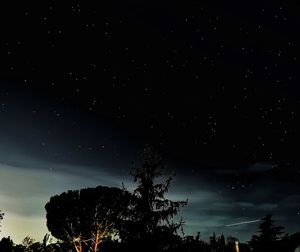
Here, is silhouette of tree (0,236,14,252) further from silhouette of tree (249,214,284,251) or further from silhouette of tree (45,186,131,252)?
silhouette of tree (249,214,284,251)

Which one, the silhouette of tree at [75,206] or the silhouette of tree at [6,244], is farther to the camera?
the silhouette of tree at [75,206]

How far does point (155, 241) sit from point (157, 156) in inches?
274

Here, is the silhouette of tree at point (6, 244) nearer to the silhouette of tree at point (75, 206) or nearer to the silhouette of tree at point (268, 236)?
the silhouette of tree at point (75, 206)

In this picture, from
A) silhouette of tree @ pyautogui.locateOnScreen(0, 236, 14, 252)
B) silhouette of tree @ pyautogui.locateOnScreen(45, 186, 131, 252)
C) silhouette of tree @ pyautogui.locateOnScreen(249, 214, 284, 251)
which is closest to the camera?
silhouette of tree @ pyautogui.locateOnScreen(249, 214, 284, 251)

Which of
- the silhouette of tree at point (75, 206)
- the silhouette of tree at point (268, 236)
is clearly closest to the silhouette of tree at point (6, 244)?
the silhouette of tree at point (75, 206)

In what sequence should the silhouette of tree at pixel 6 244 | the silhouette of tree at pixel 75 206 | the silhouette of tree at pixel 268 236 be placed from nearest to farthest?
1. the silhouette of tree at pixel 268 236
2. the silhouette of tree at pixel 6 244
3. the silhouette of tree at pixel 75 206

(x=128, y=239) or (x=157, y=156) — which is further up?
(x=157, y=156)

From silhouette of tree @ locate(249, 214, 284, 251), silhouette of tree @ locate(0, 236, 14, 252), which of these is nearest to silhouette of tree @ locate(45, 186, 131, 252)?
silhouette of tree @ locate(0, 236, 14, 252)

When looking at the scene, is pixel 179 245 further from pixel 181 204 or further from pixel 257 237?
pixel 257 237

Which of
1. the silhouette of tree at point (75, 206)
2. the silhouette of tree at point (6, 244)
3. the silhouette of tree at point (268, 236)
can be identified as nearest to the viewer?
the silhouette of tree at point (268, 236)

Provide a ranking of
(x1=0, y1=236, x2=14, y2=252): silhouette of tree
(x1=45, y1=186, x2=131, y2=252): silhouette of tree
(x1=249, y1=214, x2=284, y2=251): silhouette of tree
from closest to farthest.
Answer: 1. (x1=249, y1=214, x2=284, y2=251): silhouette of tree
2. (x1=0, y1=236, x2=14, y2=252): silhouette of tree
3. (x1=45, y1=186, x2=131, y2=252): silhouette of tree

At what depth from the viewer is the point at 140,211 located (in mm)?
28656

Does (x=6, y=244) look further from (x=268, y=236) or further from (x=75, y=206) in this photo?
(x=268, y=236)

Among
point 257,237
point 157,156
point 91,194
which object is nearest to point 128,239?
point 157,156
